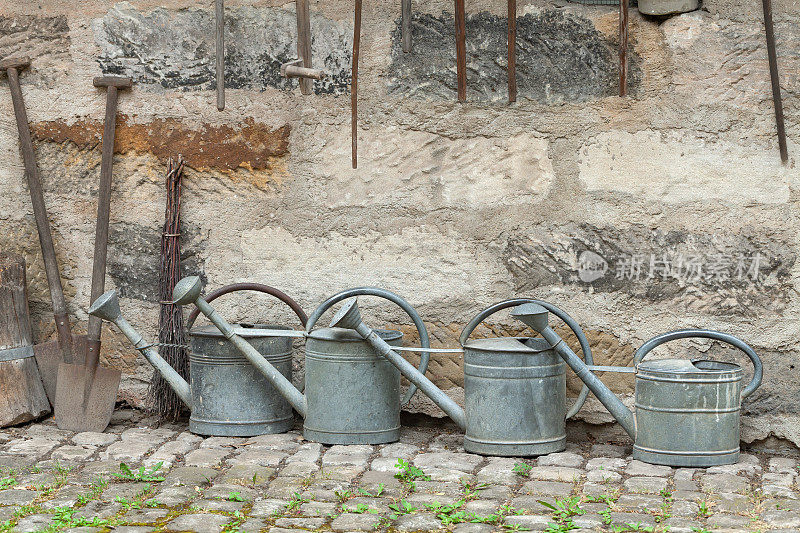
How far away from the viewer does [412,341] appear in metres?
3.91

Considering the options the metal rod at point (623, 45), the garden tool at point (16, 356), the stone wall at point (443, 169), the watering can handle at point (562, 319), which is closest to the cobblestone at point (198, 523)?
the watering can handle at point (562, 319)

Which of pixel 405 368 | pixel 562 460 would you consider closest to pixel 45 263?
pixel 405 368

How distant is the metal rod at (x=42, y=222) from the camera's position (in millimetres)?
4047

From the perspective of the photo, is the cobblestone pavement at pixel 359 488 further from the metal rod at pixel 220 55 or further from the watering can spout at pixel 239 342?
the metal rod at pixel 220 55

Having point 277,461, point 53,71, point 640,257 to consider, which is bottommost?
point 277,461

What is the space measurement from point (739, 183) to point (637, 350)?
0.70 m

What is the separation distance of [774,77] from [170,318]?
2422 millimetres

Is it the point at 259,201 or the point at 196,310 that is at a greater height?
the point at 259,201

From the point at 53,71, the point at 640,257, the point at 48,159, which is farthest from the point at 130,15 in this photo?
the point at 640,257

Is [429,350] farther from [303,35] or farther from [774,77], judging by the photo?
[774,77]

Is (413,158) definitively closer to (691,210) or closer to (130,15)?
(691,210)

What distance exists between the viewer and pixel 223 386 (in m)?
3.76

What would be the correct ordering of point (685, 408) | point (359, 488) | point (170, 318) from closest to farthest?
1. point (359, 488)
2. point (685, 408)
3. point (170, 318)

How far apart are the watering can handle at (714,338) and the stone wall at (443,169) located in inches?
7.3
